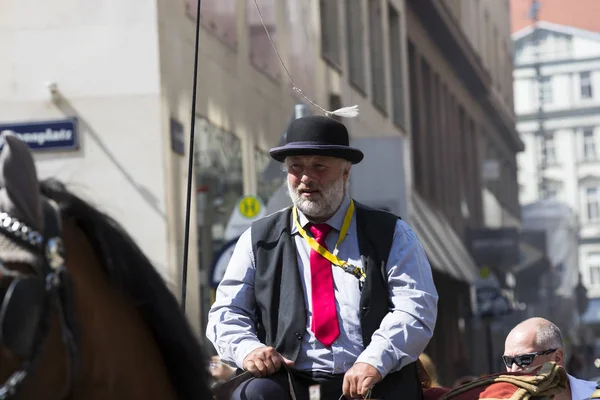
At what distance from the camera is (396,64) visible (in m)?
32.2

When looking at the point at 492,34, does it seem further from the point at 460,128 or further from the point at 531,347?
the point at 531,347

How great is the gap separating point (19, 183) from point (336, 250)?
2024mm

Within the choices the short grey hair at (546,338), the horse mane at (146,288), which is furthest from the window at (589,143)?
the horse mane at (146,288)

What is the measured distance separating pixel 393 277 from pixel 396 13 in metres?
28.6

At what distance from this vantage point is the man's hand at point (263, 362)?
4250 millimetres

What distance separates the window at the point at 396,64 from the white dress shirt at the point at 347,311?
2732 cm

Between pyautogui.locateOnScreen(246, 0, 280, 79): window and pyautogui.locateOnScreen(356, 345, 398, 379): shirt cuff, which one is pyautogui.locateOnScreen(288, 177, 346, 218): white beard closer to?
pyautogui.locateOnScreen(356, 345, 398, 379): shirt cuff

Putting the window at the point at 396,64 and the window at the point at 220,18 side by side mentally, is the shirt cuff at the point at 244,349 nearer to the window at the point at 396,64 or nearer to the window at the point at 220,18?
the window at the point at 220,18

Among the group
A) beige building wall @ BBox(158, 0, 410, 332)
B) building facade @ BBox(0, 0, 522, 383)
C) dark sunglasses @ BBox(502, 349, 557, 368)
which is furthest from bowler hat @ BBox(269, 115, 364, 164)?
beige building wall @ BBox(158, 0, 410, 332)

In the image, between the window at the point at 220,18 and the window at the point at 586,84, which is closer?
the window at the point at 220,18

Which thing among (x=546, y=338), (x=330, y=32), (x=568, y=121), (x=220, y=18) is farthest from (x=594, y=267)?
(x=546, y=338)

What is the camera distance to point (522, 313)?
5162 centimetres

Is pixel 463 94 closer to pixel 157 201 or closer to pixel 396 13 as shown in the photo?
pixel 396 13

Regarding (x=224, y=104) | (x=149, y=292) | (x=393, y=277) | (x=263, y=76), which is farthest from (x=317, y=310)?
(x=263, y=76)
